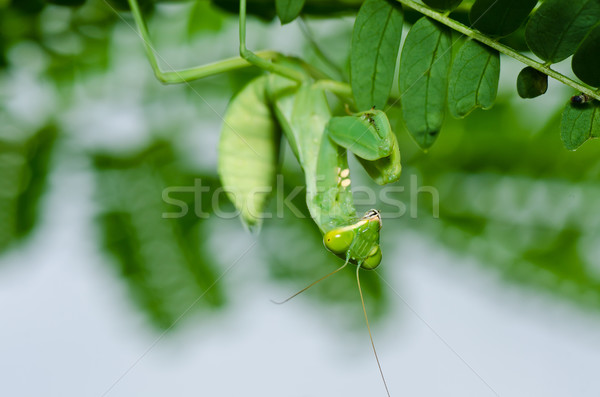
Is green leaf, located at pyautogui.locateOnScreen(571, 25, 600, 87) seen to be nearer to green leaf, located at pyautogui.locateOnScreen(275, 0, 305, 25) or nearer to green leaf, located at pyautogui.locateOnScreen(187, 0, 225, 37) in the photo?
green leaf, located at pyautogui.locateOnScreen(275, 0, 305, 25)

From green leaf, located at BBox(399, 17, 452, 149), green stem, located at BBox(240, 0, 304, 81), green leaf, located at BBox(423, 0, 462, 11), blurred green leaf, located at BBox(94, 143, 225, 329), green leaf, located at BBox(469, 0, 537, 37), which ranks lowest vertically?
blurred green leaf, located at BBox(94, 143, 225, 329)

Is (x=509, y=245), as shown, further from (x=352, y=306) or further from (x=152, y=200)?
(x=152, y=200)

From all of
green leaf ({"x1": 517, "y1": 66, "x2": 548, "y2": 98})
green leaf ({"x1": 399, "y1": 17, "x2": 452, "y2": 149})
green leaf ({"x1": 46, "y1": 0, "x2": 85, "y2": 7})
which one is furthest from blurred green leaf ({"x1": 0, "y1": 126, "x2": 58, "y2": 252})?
green leaf ({"x1": 517, "y1": 66, "x2": 548, "y2": 98})

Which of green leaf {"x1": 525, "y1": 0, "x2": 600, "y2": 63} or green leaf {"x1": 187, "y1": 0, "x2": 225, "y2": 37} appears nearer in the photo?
green leaf {"x1": 525, "y1": 0, "x2": 600, "y2": 63}

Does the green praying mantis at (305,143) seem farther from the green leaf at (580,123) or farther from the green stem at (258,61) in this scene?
the green leaf at (580,123)

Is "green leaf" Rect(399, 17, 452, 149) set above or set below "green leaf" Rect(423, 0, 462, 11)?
below

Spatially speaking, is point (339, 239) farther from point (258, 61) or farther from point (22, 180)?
point (22, 180)

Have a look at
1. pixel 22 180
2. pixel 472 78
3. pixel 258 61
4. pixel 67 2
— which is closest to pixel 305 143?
pixel 258 61

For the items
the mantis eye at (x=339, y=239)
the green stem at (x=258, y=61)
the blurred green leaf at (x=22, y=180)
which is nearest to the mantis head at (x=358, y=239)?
the mantis eye at (x=339, y=239)

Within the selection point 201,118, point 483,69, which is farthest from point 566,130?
point 201,118
